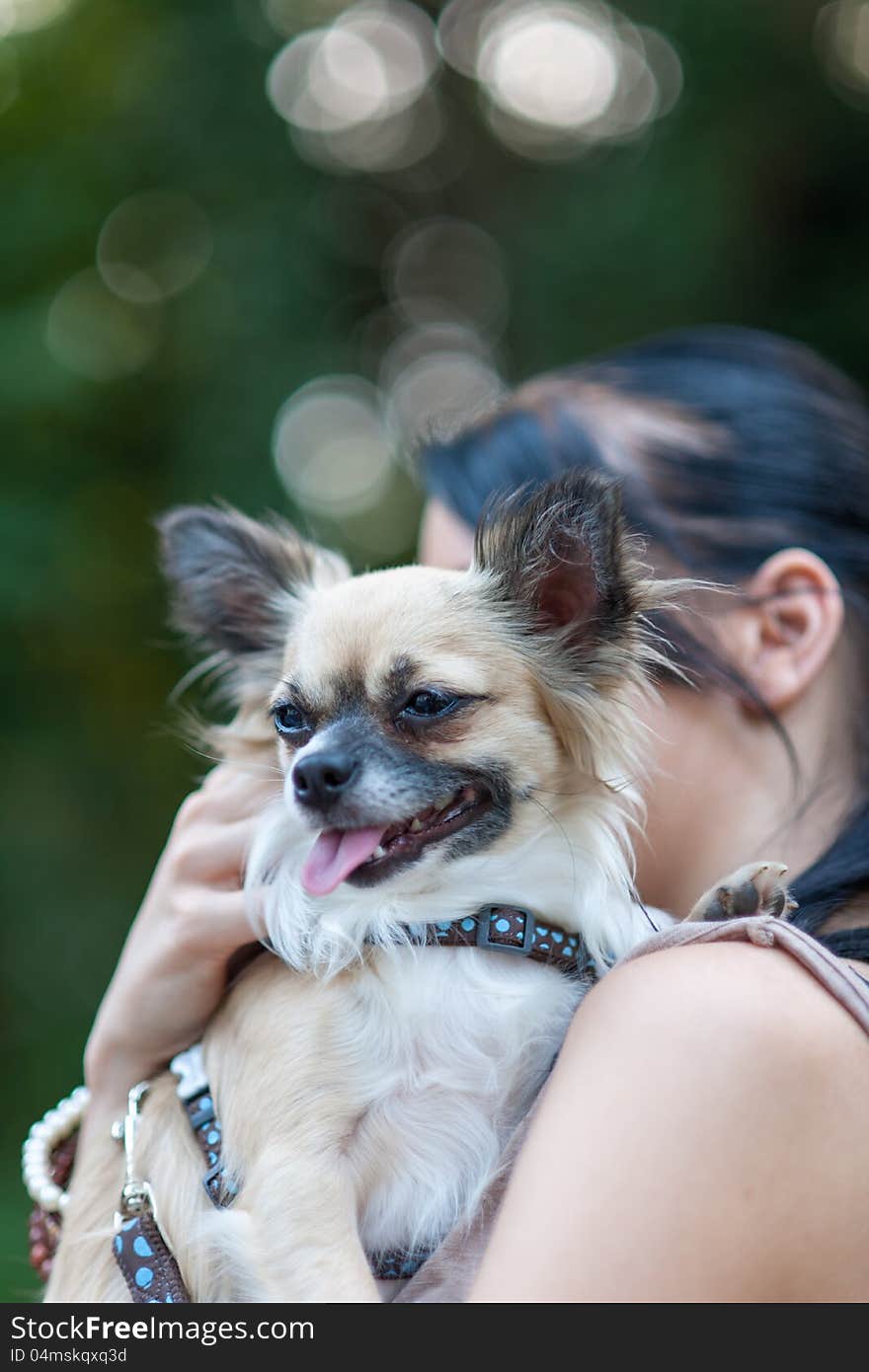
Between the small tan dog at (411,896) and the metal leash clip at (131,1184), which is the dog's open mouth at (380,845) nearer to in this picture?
the small tan dog at (411,896)

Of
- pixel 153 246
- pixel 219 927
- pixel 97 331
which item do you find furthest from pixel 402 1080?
pixel 153 246

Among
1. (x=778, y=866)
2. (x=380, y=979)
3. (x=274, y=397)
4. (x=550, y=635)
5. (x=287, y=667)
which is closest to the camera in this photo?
(x=778, y=866)

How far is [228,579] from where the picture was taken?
7.26 feet

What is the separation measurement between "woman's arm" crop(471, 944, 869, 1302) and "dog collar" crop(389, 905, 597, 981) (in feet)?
1.48

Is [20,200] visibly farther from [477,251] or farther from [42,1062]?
[42,1062]

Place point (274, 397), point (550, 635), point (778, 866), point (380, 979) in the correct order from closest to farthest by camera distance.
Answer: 1. point (778, 866)
2. point (380, 979)
3. point (550, 635)
4. point (274, 397)

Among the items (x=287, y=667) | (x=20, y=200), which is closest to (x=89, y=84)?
(x=20, y=200)

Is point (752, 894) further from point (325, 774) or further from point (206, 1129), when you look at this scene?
point (206, 1129)

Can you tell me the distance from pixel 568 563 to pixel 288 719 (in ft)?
1.72

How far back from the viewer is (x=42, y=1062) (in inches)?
216

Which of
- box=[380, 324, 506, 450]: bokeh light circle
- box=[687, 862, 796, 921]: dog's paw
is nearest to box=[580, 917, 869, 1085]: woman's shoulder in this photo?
box=[687, 862, 796, 921]: dog's paw

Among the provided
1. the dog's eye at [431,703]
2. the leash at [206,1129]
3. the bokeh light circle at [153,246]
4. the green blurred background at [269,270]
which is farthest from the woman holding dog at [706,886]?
the bokeh light circle at [153,246]

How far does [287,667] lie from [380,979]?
0.57 meters

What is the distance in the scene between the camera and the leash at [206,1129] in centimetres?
172
